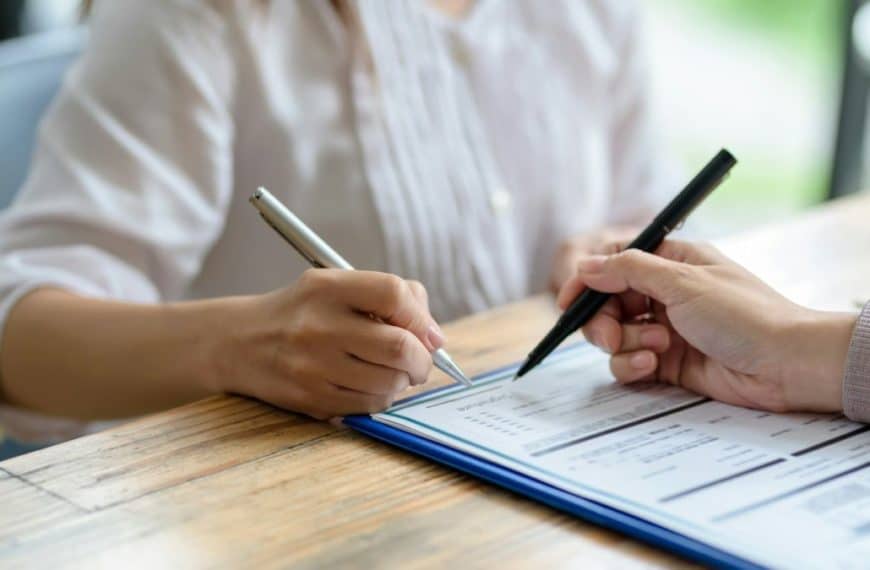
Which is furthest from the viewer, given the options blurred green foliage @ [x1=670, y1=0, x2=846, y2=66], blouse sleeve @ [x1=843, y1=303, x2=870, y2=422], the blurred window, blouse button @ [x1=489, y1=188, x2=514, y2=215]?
the blurred window

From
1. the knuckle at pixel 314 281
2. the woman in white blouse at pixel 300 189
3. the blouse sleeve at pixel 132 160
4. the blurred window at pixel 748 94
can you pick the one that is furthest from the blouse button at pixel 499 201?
the blurred window at pixel 748 94

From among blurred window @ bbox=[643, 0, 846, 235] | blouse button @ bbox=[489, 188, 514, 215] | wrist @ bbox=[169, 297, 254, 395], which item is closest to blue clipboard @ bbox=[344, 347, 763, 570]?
wrist @ bbox=[169, 297, 254, 395]

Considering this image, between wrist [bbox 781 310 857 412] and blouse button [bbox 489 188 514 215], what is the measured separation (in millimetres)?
543

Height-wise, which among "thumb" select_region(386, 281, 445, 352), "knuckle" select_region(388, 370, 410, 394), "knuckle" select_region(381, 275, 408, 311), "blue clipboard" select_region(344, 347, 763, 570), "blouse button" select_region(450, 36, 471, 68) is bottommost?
"blue clipboard" select_region(344, 347, 763, 570)

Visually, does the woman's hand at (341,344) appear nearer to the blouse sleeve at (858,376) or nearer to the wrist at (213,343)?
the wrist at (213,343)

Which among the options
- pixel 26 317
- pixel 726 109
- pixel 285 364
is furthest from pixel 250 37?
pixel 726 109

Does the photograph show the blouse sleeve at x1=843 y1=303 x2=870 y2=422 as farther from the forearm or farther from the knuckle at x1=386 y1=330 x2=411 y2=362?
the forearm

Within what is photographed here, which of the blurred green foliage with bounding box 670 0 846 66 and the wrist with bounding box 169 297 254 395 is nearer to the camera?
the wrist with bounding box 169 297 254 395

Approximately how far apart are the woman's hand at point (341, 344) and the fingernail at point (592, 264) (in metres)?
0.13

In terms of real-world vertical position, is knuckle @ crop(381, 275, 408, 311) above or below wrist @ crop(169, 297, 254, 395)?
above

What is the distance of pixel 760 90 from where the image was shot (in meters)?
3.16

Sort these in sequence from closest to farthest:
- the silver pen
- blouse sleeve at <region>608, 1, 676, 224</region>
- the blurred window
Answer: the silver pen
blouse sleeve at <region>608, 1, 676, 224</region>
the blurred window

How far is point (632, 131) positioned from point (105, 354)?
743 millimetres

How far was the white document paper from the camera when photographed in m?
0.58
